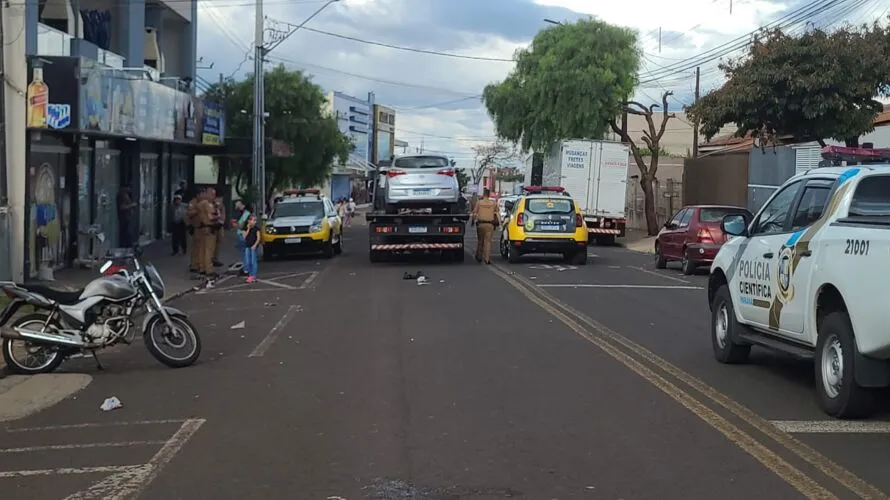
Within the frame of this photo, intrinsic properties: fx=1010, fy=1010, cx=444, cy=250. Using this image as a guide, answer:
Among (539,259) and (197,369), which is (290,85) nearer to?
(539,259)

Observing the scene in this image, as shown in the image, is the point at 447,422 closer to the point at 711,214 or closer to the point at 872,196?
the point at 872,196

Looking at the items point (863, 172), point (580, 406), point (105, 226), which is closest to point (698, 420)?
point (580, 406)

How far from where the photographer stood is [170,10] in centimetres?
3078

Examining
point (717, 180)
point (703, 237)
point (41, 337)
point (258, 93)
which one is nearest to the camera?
point (41, 337)

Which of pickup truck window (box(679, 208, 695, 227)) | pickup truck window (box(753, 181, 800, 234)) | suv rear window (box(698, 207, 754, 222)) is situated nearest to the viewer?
pickup truck window (box(753, 181, 800, 234))

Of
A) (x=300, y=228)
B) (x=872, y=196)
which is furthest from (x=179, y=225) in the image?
(x=872, y=196)

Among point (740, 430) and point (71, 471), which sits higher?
point (740, 430)

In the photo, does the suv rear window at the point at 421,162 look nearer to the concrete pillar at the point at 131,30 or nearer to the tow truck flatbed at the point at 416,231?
Answer: the tow truck flatbed at the point at 416,231

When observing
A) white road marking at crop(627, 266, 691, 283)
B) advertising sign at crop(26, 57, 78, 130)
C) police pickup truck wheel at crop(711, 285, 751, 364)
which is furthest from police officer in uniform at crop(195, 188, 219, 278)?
police pickup truck wheel at crop(711, 285, 751, 364)

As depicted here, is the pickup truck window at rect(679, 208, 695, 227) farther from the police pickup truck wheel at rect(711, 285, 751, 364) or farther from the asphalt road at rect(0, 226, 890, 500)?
the police pickup truck wheel at rect(711, 285, 751, 364)

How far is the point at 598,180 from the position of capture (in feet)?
117

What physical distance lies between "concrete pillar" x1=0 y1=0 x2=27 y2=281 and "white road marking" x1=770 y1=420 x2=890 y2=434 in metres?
13.7

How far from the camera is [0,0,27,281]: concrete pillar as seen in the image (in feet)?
56.1

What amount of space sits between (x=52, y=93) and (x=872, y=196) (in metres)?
14.7
